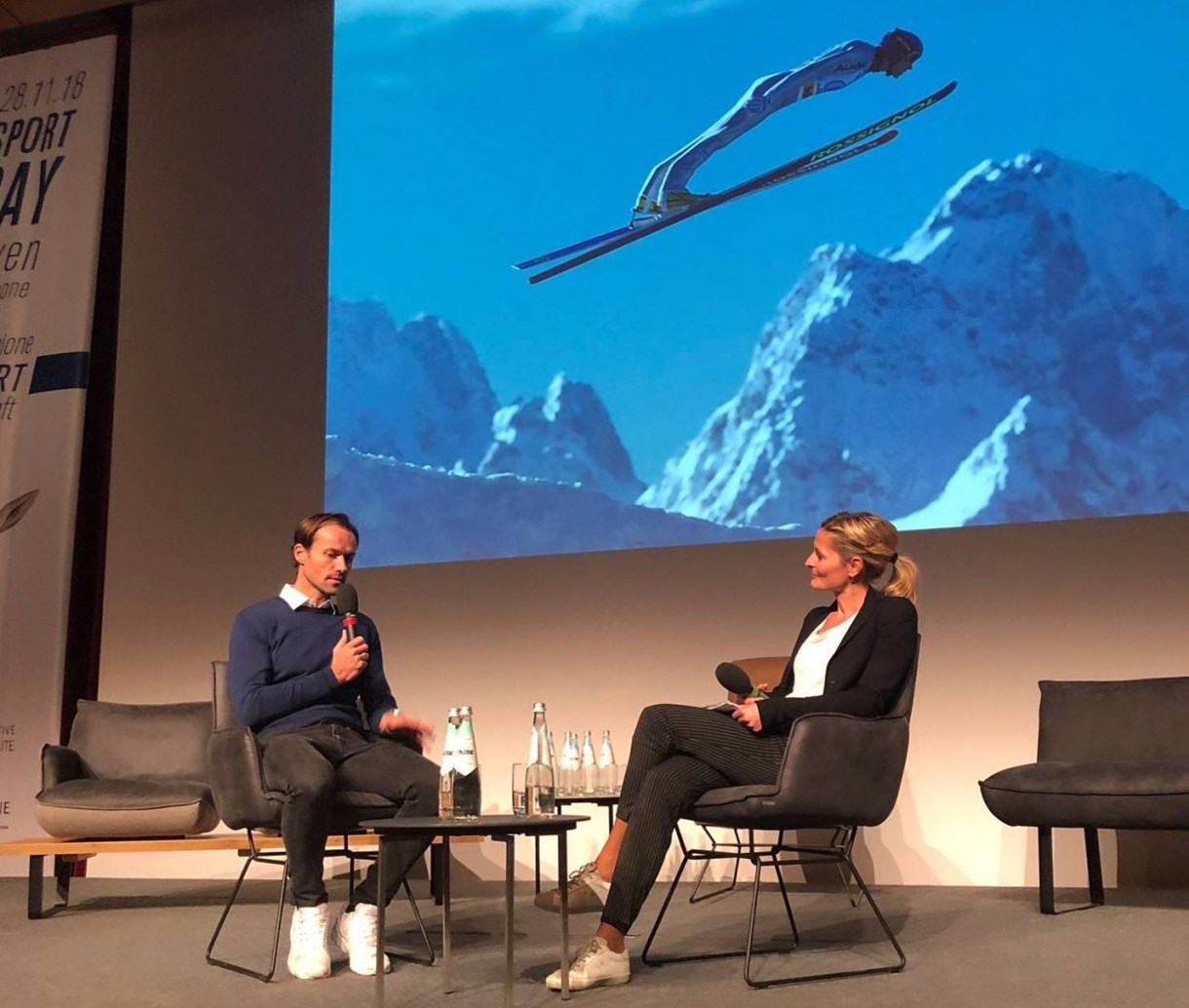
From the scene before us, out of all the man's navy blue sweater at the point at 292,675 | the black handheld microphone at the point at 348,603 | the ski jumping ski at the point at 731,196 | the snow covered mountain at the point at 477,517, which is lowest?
the man's navy blue sweater at the point at 292,675

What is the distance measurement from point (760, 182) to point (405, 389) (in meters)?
1.59

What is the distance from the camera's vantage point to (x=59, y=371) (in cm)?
555

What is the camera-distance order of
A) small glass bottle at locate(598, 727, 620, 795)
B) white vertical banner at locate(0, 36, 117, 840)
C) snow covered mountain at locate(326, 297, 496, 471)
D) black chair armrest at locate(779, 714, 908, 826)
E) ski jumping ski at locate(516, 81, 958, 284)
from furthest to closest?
white vertical banner at locate(0, 36, 117, 840), snow covered mountain at locate(326, 297, 496, 471), ski jumping ski at locate(516, 81, 958, 284), small glass bottle at locate(598, 727, 620, 795), black chair armrest at locate(779, 714, 908, 826)

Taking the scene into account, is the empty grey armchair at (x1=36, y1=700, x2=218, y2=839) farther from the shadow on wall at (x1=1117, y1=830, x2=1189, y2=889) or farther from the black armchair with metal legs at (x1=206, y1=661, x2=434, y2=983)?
the shadow on wall at (x1=1117, y1=830, x2=1189, y2=889)

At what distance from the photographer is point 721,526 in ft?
14.7

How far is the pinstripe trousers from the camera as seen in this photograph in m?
2.54

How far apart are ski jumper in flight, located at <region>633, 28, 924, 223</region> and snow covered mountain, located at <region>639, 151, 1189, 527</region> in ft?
1.81

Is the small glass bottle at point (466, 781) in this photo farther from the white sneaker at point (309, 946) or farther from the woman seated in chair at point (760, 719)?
the white sneaker at point (309, 946)

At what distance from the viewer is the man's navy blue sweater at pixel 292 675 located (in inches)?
119

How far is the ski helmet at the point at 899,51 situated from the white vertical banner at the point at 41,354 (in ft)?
11.4

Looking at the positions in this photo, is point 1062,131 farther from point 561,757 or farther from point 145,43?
point 145,43

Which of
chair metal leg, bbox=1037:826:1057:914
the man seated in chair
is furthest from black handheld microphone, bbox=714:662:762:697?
chair metal leg, bbox=1037:826:1057:914

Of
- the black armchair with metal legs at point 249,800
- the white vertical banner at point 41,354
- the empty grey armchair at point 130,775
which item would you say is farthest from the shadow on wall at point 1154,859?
the white vertical banner at point 41,354

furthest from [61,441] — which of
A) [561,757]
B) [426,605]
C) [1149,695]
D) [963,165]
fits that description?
[1149,695]
